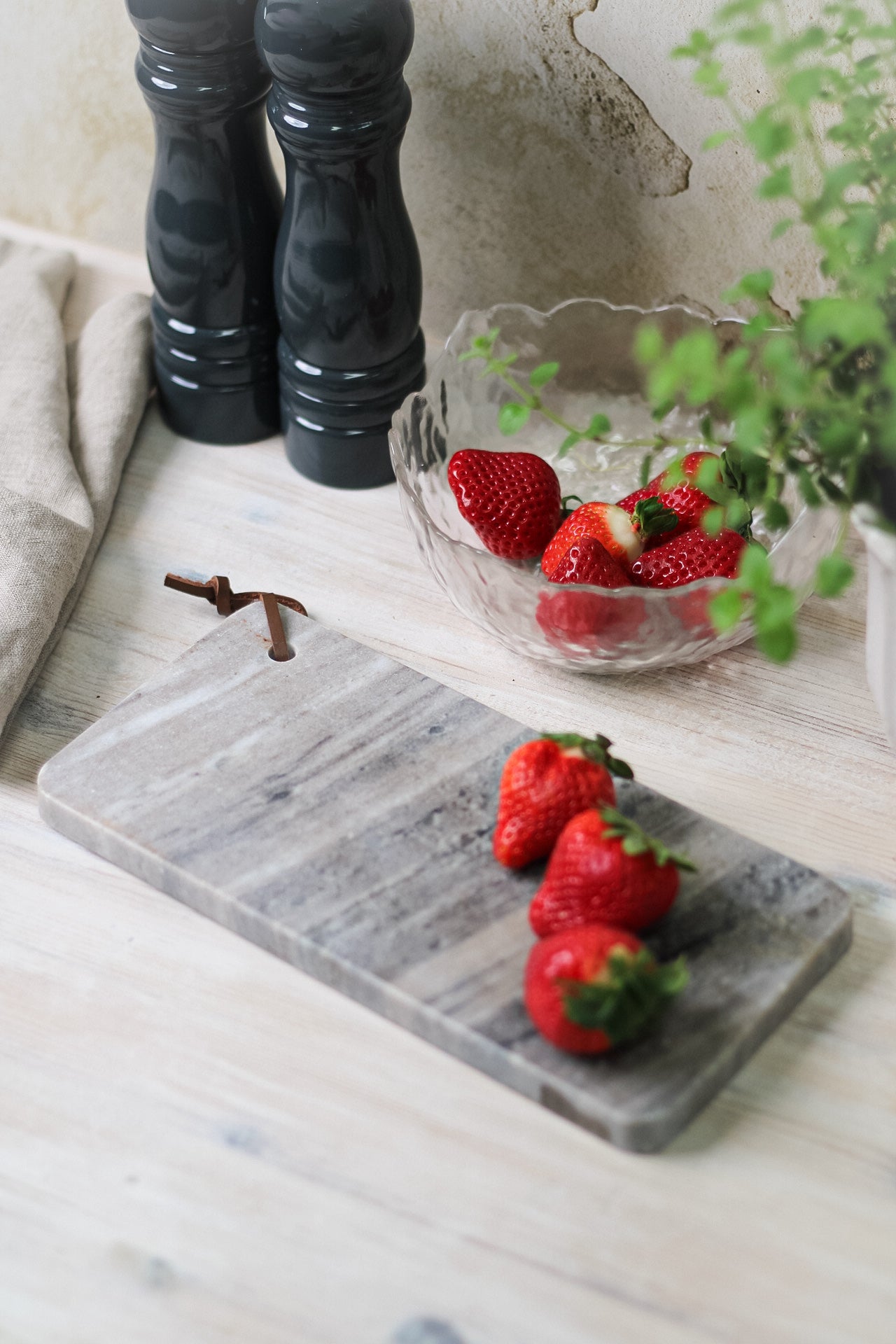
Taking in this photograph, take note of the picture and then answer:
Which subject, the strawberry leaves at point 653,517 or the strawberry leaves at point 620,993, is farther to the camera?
the strawberry leaves at point 653,517

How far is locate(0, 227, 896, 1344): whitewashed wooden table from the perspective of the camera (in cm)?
57

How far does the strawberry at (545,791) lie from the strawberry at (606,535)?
6.7 inches

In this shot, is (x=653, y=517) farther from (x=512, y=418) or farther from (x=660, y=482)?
(x=512, y=418)

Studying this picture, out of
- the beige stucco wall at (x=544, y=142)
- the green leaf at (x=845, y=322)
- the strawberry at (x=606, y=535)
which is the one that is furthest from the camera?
the beige stucco wall at (x=544, y=142)

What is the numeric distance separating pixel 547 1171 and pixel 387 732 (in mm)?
277

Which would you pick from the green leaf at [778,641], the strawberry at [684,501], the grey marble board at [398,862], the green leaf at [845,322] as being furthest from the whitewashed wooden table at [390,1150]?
the green leaf at [845,322]

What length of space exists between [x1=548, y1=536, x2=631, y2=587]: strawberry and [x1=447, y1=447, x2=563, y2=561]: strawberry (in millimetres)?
63

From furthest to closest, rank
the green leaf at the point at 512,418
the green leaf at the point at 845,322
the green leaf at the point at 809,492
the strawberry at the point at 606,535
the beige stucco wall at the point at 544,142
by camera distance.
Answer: the beige stucco wall at the point at 544,142
the strawberry at the point at 606,535
the green leaf at the point at 512,418
the green leaf at the point at 809,492
the green leaf at the point at 845,322

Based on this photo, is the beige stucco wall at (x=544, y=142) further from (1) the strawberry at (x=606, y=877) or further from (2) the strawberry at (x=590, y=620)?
(1) the strawberry at (x=606, y=877)

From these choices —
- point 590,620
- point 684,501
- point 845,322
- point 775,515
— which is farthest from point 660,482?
point 845,322

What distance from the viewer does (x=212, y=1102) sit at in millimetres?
640

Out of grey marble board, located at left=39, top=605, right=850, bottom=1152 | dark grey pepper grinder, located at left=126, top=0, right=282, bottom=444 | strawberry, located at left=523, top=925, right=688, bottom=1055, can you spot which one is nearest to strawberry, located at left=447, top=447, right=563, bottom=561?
grey marble board, located at left=39, top=605, right=850, bottom=1152

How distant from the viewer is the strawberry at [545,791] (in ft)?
2.26

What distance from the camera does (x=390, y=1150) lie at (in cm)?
62
